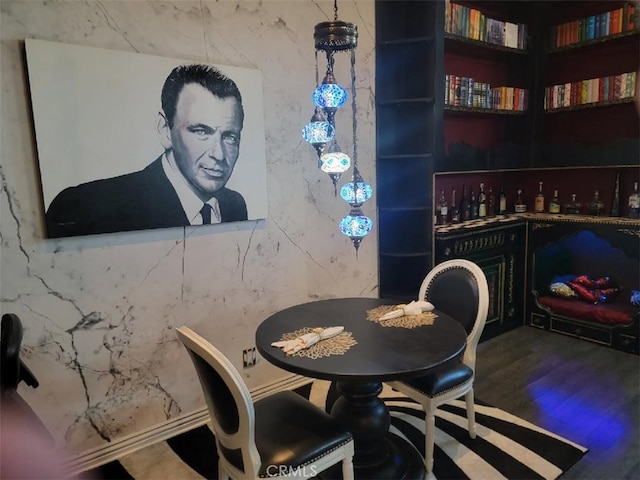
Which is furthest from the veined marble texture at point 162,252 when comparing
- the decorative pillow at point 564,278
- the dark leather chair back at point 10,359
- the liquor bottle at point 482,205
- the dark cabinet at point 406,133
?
the decorative pillow at point 564,278

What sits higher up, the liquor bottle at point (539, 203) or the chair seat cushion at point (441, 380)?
the liquor bottle at point (539, 203)

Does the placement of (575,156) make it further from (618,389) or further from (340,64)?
(340,64)

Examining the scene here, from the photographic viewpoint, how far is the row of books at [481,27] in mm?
3078

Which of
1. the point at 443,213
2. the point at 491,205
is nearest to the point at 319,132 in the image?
the point at 443,213

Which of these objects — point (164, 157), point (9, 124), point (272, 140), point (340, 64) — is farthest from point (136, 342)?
point (340, 64)

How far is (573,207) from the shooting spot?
3674mm

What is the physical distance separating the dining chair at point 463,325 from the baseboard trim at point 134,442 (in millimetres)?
1171

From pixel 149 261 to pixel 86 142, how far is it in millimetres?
640

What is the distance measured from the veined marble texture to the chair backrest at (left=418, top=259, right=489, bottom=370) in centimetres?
77

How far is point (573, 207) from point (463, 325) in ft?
7.08

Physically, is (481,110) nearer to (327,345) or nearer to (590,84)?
(590,84)

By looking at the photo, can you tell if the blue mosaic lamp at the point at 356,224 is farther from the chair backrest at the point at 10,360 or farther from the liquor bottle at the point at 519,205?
the liquor bottle at the point at 519,205

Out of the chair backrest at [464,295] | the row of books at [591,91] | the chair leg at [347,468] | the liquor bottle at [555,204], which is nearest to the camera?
the chair leg at [347,468]

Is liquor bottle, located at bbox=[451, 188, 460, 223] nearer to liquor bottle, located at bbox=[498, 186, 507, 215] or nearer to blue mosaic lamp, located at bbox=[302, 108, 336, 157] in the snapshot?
liquor bottle, located at bbox=[498, 186, 507, 215]
